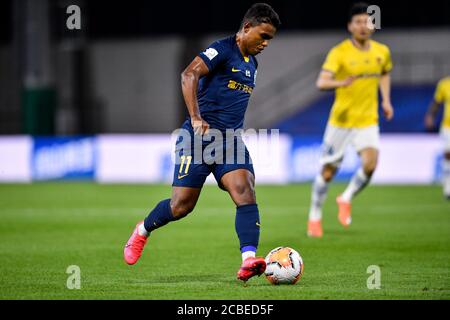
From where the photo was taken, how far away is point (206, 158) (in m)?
8.04

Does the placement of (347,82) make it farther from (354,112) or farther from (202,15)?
(202,15)

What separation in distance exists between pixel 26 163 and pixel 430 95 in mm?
11534

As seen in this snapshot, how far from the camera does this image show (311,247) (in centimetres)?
1050

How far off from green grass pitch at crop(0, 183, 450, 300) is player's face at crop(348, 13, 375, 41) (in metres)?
2.40

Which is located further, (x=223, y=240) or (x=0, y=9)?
(x=0, y=9)

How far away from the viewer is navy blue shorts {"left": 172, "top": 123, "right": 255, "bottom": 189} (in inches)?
314

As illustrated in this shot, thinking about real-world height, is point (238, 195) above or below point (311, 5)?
below

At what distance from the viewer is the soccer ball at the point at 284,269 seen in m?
7.80

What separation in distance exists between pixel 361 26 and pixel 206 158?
422 centimetres

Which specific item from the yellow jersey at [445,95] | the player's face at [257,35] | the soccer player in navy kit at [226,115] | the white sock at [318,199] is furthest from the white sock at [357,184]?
the yellow jersey at [445,95]

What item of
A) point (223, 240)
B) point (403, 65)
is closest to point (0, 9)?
point (403, 65)

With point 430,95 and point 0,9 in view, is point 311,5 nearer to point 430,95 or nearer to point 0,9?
point 430,95

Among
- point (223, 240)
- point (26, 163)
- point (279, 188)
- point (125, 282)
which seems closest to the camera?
point (125, 282)

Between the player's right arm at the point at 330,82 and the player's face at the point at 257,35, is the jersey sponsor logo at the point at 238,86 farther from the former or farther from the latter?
the player's right arm at the point at 330,82
